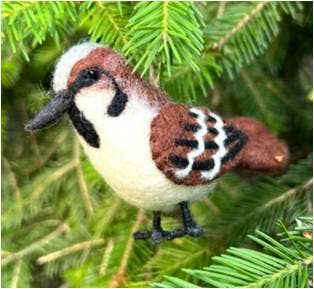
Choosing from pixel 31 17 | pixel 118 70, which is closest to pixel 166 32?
pixel 118 70

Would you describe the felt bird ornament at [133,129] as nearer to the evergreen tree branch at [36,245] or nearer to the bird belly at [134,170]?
the bird belly at [134,170]

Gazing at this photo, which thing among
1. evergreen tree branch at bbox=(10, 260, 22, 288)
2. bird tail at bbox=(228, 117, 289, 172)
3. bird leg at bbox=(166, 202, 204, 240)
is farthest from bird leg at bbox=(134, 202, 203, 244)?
evergreen tree branch at bbox=(10, 260, 22, 288)

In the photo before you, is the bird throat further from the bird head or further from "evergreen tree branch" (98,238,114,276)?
"evergreen tree branch" (98,238,114,276)

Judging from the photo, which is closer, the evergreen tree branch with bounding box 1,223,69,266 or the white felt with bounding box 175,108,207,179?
the white felt with bounding box 175,108,207,179

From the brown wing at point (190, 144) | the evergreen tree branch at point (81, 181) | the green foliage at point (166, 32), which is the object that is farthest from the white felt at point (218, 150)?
the evergreen tree branch at point (81, 181)

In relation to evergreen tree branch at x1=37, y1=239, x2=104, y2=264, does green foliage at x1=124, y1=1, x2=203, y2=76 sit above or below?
above

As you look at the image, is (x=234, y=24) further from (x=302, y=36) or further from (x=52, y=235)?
(x=52, y=235)
